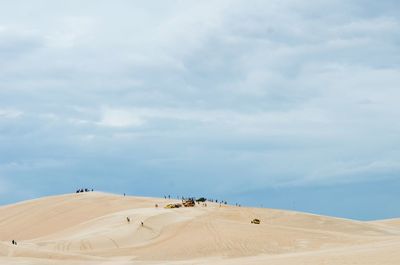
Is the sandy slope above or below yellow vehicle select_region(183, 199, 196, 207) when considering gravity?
below

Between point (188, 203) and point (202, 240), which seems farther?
point (188, 203)

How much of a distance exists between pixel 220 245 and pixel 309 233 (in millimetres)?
7174

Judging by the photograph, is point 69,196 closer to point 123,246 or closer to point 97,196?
point 97,196

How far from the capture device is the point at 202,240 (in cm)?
4044

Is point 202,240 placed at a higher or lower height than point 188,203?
lower

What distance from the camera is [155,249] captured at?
128 feet

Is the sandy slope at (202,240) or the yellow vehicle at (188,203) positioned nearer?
the sandy slope at (202,240)

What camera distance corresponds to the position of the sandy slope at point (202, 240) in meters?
30.2

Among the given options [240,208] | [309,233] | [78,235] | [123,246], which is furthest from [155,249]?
[240,208]

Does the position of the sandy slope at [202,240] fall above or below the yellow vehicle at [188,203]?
below

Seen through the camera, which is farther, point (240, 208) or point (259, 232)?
point (240, 208)

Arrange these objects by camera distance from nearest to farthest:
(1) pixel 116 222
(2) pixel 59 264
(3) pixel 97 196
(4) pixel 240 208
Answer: (2) pixel 59 264, (1) pixel 116 222, (4) pixel 240 208, (3) pixel 97 196

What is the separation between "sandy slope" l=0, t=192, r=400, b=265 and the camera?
30234 millimetres

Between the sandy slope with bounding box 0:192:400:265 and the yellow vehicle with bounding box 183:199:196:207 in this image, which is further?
the yellow vehicle with bounding box 183:199:196:207
